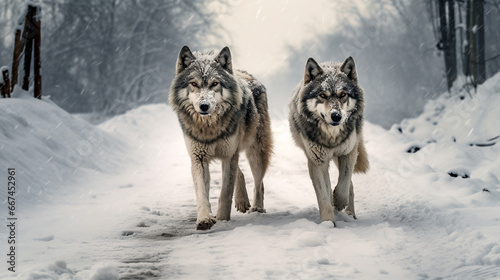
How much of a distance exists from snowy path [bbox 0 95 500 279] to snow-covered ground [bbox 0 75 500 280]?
A: 0.6 inches

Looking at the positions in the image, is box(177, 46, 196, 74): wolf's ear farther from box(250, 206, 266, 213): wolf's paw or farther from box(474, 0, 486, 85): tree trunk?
box(474, 0, 486, 85): tree trunk

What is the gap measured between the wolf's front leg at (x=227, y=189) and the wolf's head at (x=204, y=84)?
0.65 metres

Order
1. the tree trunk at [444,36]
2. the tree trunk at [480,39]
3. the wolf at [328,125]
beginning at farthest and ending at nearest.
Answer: the tree trunk at [444,36] → the tree trunk at [480,39] → the wolf at [328,125]

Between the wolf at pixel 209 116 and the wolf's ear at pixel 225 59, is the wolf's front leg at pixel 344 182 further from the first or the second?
the wolf's ear at pixel 225 59

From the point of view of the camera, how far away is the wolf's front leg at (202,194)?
5.20 metres

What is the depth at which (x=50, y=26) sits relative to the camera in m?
23.3

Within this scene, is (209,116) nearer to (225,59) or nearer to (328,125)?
(225,59)

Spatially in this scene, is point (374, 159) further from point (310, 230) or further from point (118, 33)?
point (118, 33)

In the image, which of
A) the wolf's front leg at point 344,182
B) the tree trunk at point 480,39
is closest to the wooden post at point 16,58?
the wolf's front leg at point 344,182

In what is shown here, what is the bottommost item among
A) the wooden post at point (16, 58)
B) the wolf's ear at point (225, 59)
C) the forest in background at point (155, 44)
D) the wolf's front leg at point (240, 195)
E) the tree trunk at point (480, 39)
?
the wolf's front leg at point (240, 195)

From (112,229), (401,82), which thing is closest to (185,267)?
(112,229)

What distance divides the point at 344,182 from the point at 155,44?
22067mm

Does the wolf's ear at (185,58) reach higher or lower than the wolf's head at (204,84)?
higher

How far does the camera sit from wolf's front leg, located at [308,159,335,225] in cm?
516
